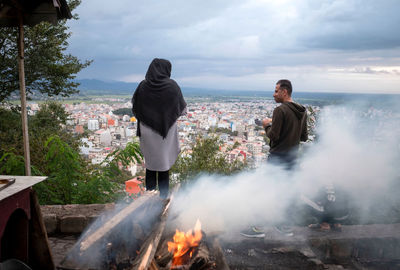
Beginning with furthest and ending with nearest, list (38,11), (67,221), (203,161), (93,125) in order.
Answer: (93,125) → (203,161) → (67,221) → (38,11)

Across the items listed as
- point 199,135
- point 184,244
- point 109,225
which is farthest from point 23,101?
point 199,135

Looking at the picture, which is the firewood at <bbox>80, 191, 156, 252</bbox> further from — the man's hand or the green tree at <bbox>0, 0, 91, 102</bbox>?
the green tree at <bbox>0, 0, 91, 102</bbox>

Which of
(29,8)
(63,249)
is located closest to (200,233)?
(63,249)

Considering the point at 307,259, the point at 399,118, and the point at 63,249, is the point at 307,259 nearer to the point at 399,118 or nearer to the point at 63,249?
the point at 63,249

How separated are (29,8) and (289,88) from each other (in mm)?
3670

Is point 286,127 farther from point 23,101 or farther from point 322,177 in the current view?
point 23,101

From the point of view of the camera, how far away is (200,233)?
3.32m

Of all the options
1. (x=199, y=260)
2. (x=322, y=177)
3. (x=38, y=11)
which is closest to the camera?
(x=199, y=260)

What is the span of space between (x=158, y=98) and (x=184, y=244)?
2135 millimetres

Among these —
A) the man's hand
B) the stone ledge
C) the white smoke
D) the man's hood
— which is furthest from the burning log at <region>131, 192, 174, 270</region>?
the man's hood

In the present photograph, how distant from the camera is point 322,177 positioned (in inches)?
198

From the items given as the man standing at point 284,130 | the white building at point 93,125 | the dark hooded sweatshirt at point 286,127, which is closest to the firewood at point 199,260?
the man standing at point 284,130

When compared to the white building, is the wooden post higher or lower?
higher

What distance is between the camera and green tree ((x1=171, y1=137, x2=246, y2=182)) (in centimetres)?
679
